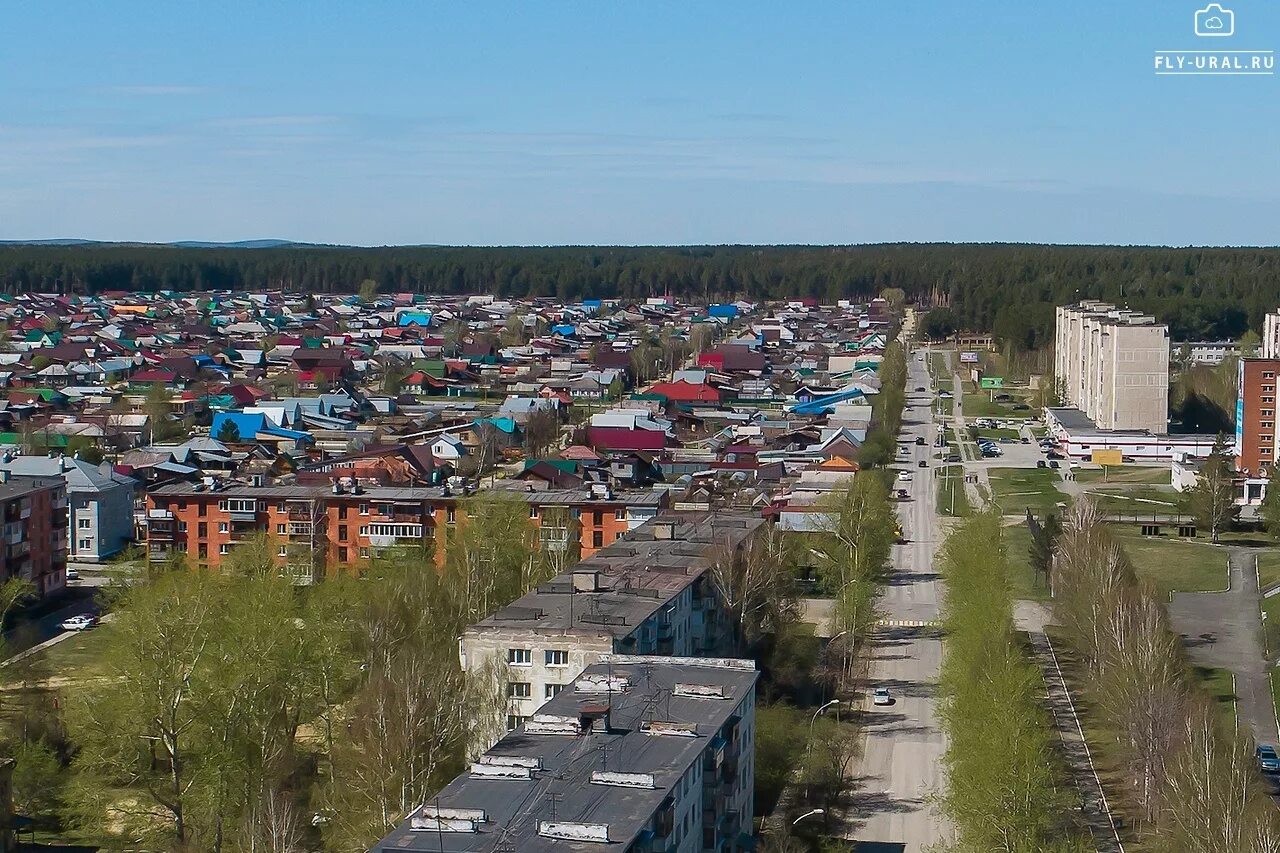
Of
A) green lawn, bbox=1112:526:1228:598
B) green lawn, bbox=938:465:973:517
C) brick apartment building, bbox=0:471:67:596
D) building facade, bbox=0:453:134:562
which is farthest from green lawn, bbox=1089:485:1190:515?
brick apartment building, bbox=0:471:67:596

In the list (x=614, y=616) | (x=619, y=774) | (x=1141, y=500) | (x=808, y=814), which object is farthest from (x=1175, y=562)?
(x=619, y=774)

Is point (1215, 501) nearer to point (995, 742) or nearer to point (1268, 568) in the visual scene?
point (1268, 568)

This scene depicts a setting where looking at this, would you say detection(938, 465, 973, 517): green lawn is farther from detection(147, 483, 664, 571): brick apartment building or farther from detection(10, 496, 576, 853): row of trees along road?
detection(10, 496, 576, 853): row of trees along road

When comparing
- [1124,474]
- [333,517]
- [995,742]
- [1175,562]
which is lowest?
[1175,562]

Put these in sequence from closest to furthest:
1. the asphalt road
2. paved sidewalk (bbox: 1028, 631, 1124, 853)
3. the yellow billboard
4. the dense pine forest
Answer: paved sidewalk (bbox: 1028, 631, 1124, 853) → the asphalt road → the yellow billboard → the dense pine forest

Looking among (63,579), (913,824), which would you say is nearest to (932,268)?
(63,579)

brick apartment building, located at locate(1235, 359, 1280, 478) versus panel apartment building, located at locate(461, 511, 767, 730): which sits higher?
brick apartment building, located at locate(1235, 359, 1280, 478)

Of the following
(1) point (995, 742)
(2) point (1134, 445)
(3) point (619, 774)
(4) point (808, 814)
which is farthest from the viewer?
(2) point (1134, 445)
